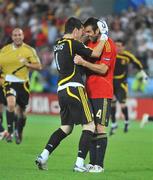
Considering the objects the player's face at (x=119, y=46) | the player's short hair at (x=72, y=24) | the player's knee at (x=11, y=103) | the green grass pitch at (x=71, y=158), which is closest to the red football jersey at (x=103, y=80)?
the player's short hair at (x=72, y=24)

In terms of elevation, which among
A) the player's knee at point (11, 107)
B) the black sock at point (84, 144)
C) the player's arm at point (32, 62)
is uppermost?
the player's arm at point (32, 62)

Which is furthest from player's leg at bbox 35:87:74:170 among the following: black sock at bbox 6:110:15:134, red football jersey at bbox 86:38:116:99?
black sock at bbox 6:110:15:134

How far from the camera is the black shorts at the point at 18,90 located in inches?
687

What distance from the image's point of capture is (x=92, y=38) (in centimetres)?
1239

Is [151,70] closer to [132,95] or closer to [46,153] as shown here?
[132,95]

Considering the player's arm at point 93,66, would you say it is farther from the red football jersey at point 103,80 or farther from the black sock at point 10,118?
the black sock at point 10,118

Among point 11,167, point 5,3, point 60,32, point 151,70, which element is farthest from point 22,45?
point 5,3

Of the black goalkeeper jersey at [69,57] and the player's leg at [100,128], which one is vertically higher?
the black goalkeeper jersey at [69,57]

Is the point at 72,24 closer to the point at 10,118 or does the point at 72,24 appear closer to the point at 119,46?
the point at 10,118

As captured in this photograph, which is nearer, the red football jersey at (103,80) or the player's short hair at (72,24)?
the player's short hair at (72,24)

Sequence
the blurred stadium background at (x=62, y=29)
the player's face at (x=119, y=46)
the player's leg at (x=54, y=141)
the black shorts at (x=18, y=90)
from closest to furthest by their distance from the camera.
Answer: the player's leg at (x=54, y=141), the black shorts at (x=18, y=90), the player's face at (x=119, y=46), the blurred stadium background at (x=62, y=29)

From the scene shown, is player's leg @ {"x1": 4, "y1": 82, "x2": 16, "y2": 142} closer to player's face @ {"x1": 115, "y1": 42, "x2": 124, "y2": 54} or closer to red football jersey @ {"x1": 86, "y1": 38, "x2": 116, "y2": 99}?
player's face @ {"x1": 115, "y1": 42, "x2": 124, "y2": 54}

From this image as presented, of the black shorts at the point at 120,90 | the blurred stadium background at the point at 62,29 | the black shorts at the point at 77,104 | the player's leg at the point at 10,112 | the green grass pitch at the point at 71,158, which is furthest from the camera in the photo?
the blurred stadium background at the point at 62,29

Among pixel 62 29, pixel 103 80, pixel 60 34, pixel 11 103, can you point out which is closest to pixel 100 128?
pixel 103 80
